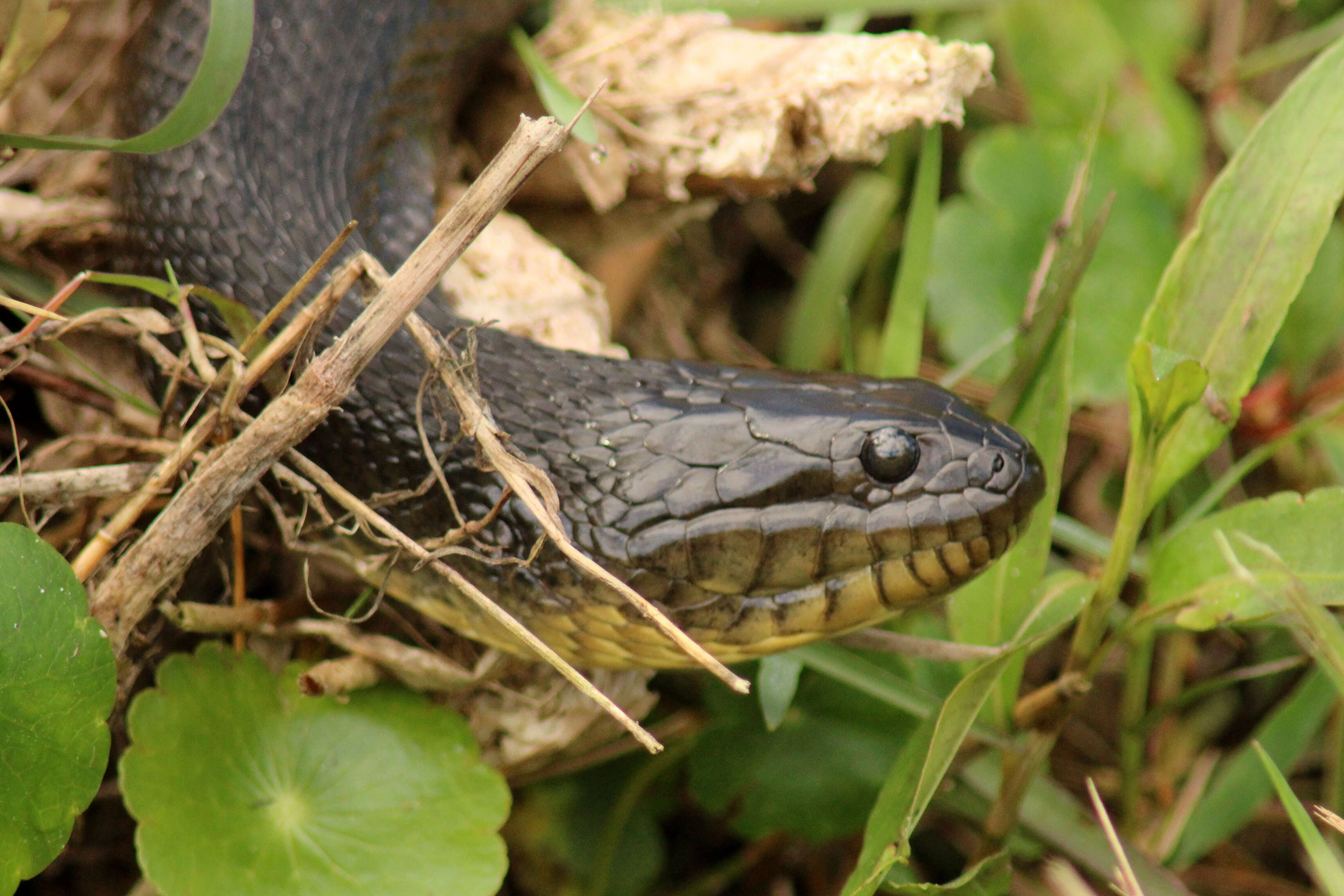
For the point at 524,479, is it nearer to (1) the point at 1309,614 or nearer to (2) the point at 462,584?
(2) the point at 462,584

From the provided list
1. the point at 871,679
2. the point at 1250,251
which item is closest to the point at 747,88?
the point at 1250,251

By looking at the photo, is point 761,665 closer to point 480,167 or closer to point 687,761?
point 687,761

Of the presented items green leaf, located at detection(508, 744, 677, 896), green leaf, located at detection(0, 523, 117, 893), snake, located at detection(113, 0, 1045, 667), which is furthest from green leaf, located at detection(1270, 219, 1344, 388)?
green leaf, located at detection(0, 523, 117, 893)

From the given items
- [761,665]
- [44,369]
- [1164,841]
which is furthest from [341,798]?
[1164,841]

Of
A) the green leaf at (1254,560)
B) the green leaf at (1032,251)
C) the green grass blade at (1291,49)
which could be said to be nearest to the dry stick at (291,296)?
the green leaf at (1254,560)

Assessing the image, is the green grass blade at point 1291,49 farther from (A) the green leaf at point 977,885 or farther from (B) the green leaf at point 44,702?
(B) the green leaf at point 44,702

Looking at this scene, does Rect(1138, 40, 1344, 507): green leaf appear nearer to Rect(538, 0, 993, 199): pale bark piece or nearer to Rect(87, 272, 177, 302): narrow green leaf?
Rect(538, 0, 993, 199): pale bark piece
